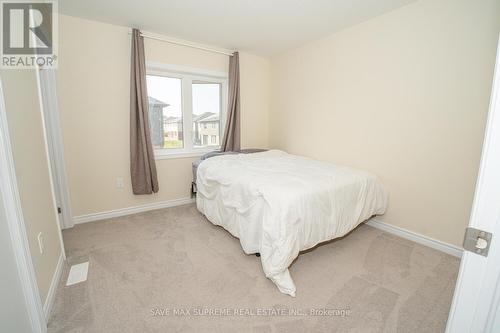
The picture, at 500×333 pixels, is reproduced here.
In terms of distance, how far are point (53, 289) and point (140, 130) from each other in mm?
1816

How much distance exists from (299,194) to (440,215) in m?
1.55

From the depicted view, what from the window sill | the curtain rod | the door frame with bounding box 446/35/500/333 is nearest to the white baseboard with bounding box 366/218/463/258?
the door frame with bounding box 446/35/500/333

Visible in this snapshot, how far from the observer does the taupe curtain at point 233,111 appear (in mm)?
3469

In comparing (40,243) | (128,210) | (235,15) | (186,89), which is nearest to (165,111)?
(186,89)

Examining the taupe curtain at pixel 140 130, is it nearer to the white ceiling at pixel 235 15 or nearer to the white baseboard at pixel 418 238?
the white ceiling at pixel 235 15

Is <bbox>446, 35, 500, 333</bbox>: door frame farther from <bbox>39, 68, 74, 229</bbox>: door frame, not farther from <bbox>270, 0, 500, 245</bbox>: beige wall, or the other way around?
<bbox>39, 68, 74, 229</bbox>: door frame

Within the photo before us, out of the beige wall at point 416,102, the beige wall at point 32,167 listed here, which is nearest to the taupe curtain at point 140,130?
the beige wall at point 32,167

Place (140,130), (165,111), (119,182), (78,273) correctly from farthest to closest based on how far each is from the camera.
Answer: (165,111) < (119,182) < (140,130) < (78,273)

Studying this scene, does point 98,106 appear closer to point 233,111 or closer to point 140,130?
point 140,130

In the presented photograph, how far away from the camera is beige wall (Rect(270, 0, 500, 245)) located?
188 cm

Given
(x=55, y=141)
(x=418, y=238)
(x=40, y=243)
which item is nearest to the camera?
(x=40, y=243)

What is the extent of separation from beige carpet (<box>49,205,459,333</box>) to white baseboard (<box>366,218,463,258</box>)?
0.30 feet

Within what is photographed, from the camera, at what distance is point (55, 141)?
2.44m

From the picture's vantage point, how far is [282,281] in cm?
159
